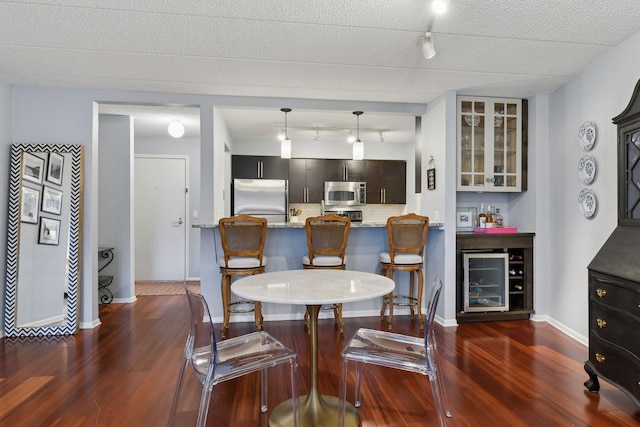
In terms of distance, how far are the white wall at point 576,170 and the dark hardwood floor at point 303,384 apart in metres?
0.40

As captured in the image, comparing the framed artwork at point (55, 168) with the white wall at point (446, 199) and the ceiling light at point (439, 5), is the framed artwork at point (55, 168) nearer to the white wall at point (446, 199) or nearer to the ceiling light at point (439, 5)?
the ceiling light at point (439, 5)

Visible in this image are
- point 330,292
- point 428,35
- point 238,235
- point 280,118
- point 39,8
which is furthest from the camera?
point 280,118


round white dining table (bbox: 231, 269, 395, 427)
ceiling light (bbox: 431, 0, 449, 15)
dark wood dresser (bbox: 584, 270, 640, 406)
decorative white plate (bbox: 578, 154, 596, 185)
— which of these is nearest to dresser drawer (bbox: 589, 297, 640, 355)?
dark wood dresser (bbox: 584, 270, 640, 406)

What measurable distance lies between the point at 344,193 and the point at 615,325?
4384 mm

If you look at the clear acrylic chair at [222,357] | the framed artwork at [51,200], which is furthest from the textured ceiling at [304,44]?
the clear acrylic chair at [222,357]

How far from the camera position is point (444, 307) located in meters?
3.65

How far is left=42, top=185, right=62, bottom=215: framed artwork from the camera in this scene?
11.2ft

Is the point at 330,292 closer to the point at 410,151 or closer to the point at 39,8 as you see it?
the point at 39,8

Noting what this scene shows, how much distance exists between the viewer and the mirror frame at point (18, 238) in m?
3.32

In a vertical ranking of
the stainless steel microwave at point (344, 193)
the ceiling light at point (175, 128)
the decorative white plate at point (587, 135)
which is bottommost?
the stainless steel microwave at point (344, 193)

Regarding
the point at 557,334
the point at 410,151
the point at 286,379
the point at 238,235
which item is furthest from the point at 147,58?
the point at 410,151

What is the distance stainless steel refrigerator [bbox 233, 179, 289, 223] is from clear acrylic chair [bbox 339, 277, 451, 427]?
158 inches

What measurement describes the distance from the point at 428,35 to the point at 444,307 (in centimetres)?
250

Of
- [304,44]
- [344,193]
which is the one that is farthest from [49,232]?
[344,193]
